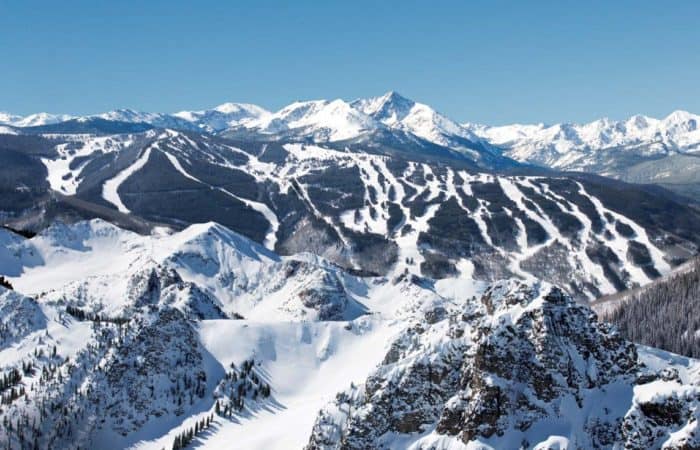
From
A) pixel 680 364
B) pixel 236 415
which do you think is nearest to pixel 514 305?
pixel 680 364

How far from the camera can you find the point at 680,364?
132m

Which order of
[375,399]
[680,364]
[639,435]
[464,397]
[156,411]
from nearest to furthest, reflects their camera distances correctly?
1. [639,435]
2. [464,397]
3. [375,399]
4. [680,364]
5. [156,411]

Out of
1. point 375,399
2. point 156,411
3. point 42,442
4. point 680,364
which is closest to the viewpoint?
point 375,399

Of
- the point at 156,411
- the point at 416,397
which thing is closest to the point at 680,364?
the point at 416,397

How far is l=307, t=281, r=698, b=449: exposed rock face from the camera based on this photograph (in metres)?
109

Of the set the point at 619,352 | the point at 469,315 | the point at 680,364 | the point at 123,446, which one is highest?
the point at 469,315

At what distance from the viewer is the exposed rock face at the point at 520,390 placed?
10900cm

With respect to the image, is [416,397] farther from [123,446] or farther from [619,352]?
[123,446]

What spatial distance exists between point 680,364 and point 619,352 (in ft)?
76.0

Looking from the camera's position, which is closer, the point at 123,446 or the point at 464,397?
the point at 464,397

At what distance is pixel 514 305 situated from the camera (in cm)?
12225

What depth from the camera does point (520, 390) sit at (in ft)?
373

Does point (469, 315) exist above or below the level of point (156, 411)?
above

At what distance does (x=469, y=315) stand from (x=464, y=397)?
18538 mm
